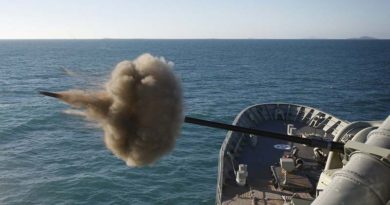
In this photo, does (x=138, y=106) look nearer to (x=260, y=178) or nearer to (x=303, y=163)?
(x=260, y=178)

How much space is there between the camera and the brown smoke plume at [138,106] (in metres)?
7.68

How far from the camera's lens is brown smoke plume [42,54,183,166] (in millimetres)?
7676

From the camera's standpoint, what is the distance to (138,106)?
777cm

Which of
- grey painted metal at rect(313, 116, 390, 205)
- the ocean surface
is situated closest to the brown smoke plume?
the ocean surface

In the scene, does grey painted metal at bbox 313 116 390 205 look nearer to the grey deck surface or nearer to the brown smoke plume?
the brown smoke plume

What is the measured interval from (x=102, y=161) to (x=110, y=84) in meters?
32.6

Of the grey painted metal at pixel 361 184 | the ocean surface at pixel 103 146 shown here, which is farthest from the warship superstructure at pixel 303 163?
the ocean surface at pixel 103 146

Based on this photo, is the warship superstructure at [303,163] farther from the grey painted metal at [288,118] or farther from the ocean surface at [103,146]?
the ocean surface at [103,146]

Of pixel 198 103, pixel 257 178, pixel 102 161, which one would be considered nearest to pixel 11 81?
pixel 198 103

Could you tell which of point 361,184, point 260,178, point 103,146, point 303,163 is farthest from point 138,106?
point 103,146

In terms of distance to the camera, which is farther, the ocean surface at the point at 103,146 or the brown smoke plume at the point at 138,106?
the ocean surface at the point at 103,146

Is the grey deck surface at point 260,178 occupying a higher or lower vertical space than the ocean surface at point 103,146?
higher

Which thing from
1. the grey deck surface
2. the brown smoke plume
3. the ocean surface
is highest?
the brown smoke plume

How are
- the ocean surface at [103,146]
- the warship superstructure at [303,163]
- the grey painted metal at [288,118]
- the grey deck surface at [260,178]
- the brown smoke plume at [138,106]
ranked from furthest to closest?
1. the grey painted metal at [288,118]
2. the ocean surface at [103,146]
3. the grey deck surface at [260,178]
4. the warship superstructure at [303,163]
5. the brown smoke plume at [138,106]
